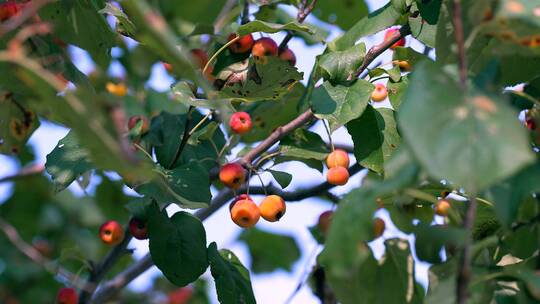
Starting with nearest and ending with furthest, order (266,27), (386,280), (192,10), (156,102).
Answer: (386,280) < (266,27) < (156,102) < (192,10)

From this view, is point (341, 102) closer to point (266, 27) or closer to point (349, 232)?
point (266, 27)

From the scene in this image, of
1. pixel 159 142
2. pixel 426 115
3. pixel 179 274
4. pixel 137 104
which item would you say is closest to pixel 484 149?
pixel 426 115

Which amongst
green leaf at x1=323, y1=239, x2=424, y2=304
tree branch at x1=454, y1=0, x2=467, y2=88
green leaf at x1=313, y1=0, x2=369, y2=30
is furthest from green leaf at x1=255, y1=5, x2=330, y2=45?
tree branch at x1=454, y1=0, x2=467, y2=88

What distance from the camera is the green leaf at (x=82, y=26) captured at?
2.01m

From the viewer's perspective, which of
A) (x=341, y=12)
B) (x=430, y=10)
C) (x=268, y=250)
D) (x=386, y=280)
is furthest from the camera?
(x=268, y=250)

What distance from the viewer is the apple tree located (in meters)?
0.94

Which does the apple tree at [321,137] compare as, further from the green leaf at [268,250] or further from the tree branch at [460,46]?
the green leaf at [268,250]

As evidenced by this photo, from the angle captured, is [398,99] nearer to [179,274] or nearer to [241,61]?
[241,61]

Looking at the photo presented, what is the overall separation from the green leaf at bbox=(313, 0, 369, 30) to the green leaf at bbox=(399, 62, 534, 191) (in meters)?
1.59

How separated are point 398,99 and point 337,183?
0.74 feet

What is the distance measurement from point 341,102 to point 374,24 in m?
0.23

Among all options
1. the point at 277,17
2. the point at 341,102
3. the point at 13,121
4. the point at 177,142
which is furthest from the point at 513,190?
the point at 13,121

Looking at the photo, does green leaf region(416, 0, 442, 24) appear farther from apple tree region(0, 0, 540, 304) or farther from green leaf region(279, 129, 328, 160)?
green leaf region(279, 129, 328, 160)

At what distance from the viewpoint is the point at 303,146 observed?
1888mm
